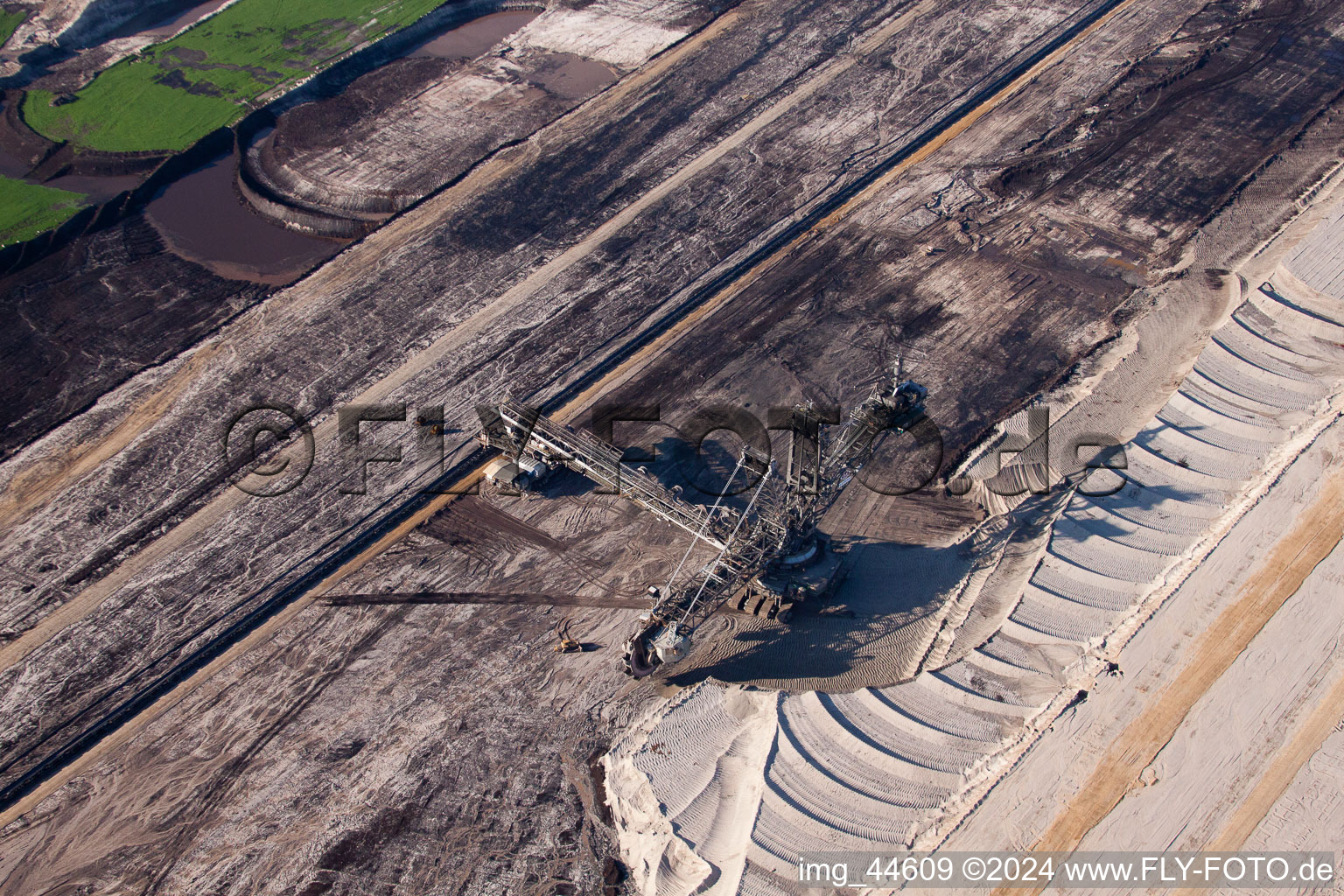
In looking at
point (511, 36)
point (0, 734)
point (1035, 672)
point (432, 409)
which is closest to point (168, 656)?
point (0, 734)

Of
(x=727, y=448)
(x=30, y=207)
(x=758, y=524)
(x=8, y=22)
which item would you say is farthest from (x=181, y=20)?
(x=758, y=524)

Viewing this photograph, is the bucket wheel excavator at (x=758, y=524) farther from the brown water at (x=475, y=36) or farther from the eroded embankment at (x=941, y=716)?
the brown water at (x=475, y=36)

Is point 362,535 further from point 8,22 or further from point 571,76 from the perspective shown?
point 8,22

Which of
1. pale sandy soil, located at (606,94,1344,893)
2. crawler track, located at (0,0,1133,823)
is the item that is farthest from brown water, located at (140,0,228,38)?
pale sandy soil, located at (606,94,1344,893)

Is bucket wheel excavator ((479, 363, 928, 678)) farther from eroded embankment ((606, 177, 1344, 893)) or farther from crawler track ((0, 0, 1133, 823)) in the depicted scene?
crawler track ((0, 0, 1133, 823))

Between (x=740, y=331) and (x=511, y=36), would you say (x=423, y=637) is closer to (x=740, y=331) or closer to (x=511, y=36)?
(x=740, y=331)
